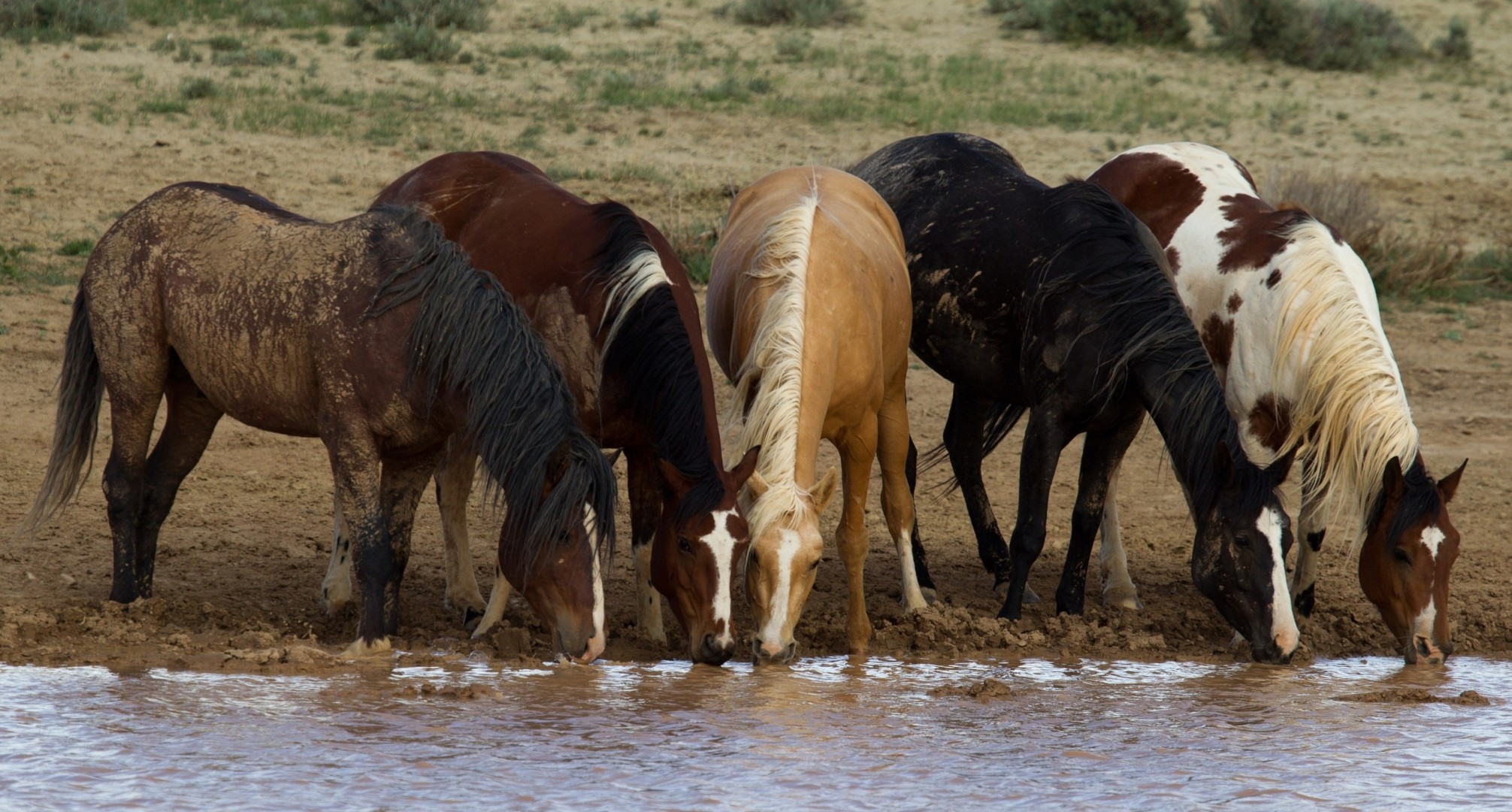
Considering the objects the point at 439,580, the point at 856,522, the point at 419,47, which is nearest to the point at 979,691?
the point at 856,522

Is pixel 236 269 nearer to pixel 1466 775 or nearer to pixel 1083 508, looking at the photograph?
pixel 1083 508

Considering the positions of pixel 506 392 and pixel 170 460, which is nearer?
pixel 506 392

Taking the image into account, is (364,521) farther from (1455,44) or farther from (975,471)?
(1455,44)

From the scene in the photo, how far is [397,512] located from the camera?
518 centimetres

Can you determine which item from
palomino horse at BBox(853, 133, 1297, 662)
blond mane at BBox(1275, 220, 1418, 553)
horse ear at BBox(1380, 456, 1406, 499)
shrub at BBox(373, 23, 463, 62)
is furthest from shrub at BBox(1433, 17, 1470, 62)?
horse ear at BBox(1380, 456, 1406, 499)

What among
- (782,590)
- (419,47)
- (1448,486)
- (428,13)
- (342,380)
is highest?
(428,13)

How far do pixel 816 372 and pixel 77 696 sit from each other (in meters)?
2.53

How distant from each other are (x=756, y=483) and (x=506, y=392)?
2.78 feet

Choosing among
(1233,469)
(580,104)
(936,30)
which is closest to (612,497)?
(1233,469)

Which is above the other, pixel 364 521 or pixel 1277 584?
pixel 364 521

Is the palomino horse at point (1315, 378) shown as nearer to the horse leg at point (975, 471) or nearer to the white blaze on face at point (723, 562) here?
the horse leg at point (975, 471)

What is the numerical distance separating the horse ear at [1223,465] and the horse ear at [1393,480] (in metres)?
0.59

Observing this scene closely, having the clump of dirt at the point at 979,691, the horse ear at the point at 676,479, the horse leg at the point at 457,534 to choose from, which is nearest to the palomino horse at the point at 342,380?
the horse ear at the point at 676,479

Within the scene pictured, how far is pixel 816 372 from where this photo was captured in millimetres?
5281
